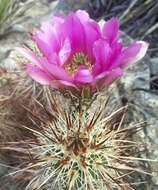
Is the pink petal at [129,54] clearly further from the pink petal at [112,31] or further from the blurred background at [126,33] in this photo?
the blurred background at [126,33]

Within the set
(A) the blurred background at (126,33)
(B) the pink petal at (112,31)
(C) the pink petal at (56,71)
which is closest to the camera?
(C) the pink petal at (56,71)

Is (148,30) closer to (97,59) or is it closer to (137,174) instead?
(137,174)

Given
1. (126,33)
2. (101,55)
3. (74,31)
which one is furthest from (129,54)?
(126,33)

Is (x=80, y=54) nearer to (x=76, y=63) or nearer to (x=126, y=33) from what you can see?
(x=76, y=63)

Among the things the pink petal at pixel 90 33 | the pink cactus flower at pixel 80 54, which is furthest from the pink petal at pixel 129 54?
the pink petal at pixel 90 33

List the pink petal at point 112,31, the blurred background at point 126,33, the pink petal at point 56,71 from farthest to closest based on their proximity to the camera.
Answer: the blurred background at point 126,33
the pink petal at point 112,31
the pink petal at point 56,71

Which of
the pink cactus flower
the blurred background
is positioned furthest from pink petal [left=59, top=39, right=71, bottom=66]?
the blurred background
